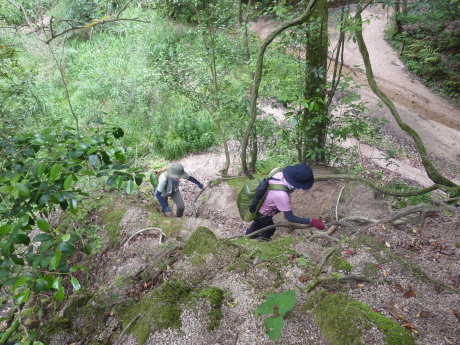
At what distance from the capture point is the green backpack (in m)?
4.16

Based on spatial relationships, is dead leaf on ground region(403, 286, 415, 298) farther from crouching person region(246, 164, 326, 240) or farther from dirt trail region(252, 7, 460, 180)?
dirt trail region(252, 7, 460, 180)

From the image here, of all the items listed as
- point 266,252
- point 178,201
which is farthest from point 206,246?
point 178,201

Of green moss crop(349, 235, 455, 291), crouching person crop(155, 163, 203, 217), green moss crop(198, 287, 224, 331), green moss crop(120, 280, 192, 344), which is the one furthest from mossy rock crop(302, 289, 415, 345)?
crouching person crop(155, 163, 203, 217)

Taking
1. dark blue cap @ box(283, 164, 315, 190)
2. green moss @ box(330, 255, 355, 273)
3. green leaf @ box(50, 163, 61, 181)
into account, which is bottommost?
green moss @ box(330, 255, 355, 273)

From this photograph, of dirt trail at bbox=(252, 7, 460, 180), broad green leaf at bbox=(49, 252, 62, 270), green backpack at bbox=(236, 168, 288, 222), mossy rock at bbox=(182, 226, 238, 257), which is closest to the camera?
broad green leaf at bbox=(49, 252, 62, 270)

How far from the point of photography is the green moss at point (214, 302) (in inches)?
96.4

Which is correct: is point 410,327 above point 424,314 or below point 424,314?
above

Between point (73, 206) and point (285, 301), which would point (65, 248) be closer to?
point (73, 206)

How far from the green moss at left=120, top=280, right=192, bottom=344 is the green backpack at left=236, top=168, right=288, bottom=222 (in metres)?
1.79

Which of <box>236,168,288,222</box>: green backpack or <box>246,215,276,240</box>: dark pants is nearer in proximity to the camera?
<box>236,168,288,222</box>: green backpack

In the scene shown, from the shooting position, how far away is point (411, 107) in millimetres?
14258

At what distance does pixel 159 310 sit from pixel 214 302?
0.47 m

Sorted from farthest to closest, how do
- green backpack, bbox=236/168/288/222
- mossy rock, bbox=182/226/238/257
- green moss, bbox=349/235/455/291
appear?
green backpack, bbox=236/168/288/222 → mossy rock, bbox=182/226/238/257 → green moss, bbox=349/235/455/291

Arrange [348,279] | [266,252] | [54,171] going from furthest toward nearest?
1. [266,252]
2. [348,279]
3. [54,171]
